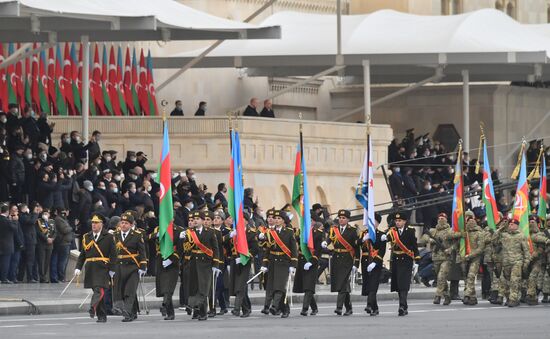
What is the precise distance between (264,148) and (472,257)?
1281 cm

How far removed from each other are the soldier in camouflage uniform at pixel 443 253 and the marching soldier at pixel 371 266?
12.0ft

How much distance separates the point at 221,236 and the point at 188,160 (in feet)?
50.6

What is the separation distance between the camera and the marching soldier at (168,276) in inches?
1195

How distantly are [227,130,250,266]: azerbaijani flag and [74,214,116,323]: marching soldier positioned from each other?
240cm

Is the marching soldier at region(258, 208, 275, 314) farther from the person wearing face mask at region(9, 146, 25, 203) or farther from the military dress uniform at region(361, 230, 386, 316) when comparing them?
the person wearing face mask at region(9, 146, 25, 203)

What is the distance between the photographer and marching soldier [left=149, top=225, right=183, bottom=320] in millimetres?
30359

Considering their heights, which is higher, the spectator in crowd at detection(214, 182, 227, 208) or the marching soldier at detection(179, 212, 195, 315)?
the spectator in crowd at detection(214, 182, 227, 208)

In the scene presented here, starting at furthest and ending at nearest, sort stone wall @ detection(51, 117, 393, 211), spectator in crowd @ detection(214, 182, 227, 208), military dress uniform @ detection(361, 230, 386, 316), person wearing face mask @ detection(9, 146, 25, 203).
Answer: stone wall @ detection(51, 117, 393, 211), spectator in crowd @ detection(214, 182, 227, 208), person wearing face mask @ detection(9, 146, 25, 203), military dress uniform @ detection(361, 230, 386, 316)

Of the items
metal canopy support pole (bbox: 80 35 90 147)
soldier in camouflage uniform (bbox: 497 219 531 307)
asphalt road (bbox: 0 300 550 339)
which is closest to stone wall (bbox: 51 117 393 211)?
metal canopy support pole (bbox: 80 35 90 147)

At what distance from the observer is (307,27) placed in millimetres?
56094

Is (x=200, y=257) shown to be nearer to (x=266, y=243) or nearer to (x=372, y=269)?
(x=266, y=243)

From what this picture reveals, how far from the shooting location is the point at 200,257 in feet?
101

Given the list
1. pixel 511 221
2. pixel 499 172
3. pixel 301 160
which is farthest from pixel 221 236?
pixel 499 172

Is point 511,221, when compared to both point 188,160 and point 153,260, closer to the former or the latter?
point 153,260
